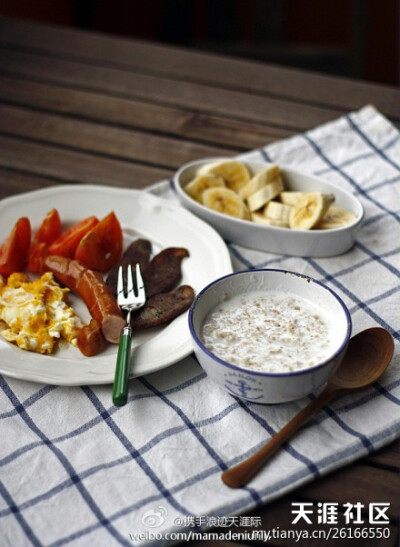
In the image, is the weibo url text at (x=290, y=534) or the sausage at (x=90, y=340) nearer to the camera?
the weibo url text at (x=290, y=534)

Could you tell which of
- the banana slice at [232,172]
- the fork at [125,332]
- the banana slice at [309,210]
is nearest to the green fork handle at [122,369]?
the fork at [125,332]

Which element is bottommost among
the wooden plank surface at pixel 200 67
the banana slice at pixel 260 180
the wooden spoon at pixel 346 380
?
the wooden spoon at pixel 346 380

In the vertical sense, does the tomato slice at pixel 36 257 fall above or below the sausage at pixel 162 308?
above

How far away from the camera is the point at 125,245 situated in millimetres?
1822

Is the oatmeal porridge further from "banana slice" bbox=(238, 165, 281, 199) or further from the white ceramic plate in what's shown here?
"banana slice" bbox=(238, 165, 281, 199)

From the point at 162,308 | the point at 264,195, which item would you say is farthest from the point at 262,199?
the point at 162,308

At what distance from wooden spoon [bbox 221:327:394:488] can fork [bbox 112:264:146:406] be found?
0.25 metres

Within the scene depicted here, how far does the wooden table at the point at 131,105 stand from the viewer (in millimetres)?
2184

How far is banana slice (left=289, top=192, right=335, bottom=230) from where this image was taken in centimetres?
177

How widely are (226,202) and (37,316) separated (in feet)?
2.13

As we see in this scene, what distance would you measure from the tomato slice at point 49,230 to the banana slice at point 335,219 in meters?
0.67

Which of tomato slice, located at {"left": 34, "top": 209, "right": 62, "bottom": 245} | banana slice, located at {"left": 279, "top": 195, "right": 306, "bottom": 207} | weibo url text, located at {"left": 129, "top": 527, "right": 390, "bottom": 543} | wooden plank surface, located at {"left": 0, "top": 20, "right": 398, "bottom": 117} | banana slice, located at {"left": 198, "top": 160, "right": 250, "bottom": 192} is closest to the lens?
weibo url text, located at {"left": 129, "top": 527, "right": 390, "bottom": 543}

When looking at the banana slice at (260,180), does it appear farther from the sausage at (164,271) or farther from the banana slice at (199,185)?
the sausage at (164,271)

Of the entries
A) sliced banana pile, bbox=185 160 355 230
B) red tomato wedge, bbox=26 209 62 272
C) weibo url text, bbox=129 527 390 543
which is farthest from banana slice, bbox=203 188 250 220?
weibo url text, bbox=129 527 390 543
